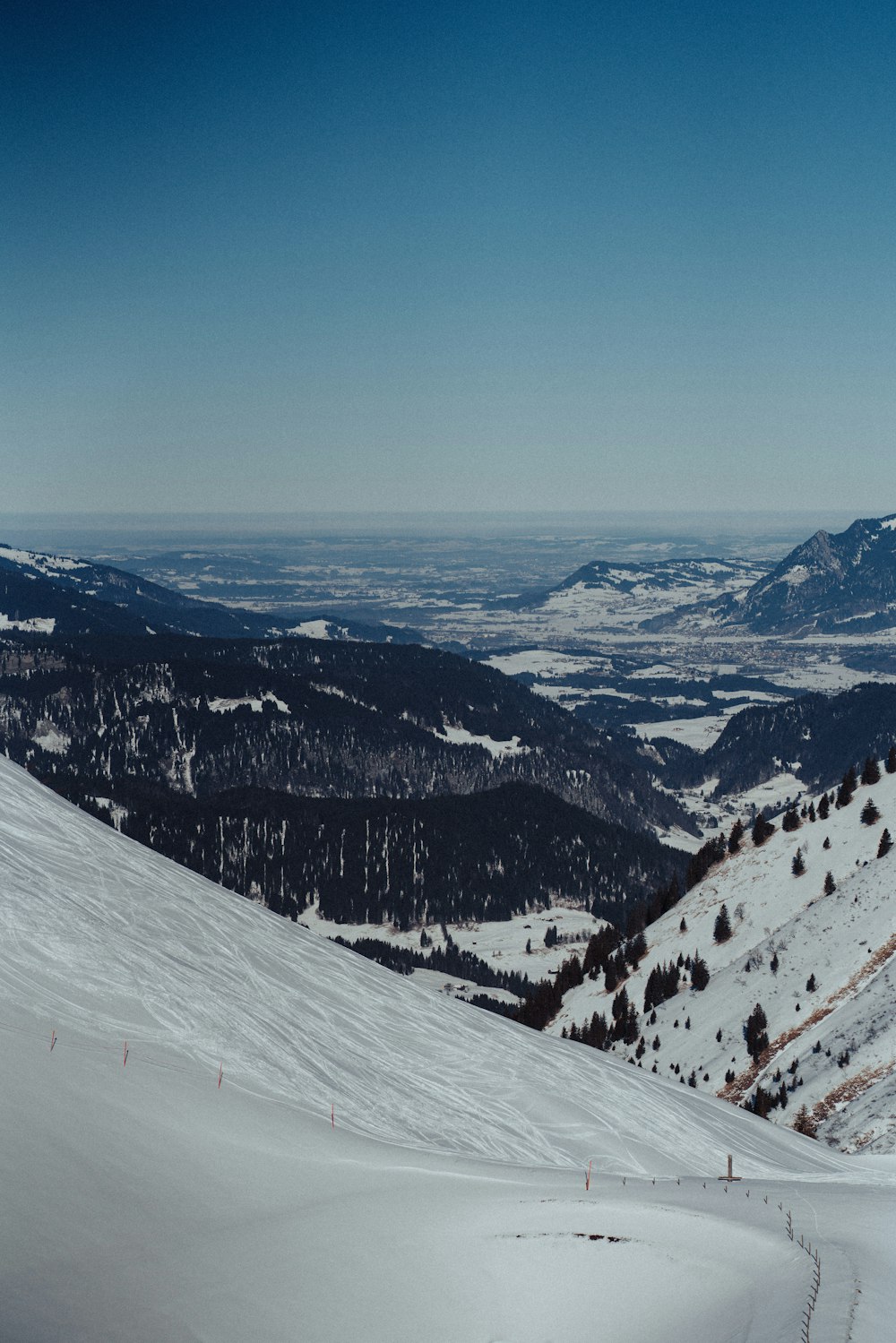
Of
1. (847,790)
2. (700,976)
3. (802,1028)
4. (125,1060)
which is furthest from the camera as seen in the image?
(847,790)

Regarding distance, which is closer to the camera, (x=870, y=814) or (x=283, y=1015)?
(x=283, y=1015)

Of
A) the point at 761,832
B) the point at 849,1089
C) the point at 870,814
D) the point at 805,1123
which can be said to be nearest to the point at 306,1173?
the point at 805,1123

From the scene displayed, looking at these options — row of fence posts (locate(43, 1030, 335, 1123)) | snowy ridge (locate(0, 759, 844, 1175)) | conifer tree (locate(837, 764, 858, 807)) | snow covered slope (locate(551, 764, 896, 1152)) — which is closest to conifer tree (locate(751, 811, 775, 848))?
snow covered slope (locate(551, 764, 896, 1152))

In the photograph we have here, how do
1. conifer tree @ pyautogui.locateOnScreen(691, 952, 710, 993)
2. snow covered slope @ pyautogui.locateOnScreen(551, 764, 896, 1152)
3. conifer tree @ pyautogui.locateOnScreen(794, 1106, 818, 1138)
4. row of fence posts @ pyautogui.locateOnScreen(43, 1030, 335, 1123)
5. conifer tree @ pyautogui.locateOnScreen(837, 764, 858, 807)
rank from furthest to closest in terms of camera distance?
conifer tree @ pyautogui.locateOnScreen(837, 764, 858, 807) < conifer tree @ pyautogui.locateOnScreen(691, 952, 710, 993) < snow covered slope @ pyautogui.locateOnScreen(551, 764, 896, 1152) < conifer tree @ pyautogui.locateOnScreen(794, 1106, 818, 1138) < row of fence posts @ pyautogui.locateOnScreen(43, 1030, 335, 1123)

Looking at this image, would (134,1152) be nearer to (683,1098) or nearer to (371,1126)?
(371,1126)

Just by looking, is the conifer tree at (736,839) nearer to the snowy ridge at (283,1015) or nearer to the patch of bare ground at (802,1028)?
the patch of bare ground at (802,1028)

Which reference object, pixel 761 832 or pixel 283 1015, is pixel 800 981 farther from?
pixel 283 1015

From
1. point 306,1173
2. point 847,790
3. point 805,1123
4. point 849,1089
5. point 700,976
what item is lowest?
point 700,976

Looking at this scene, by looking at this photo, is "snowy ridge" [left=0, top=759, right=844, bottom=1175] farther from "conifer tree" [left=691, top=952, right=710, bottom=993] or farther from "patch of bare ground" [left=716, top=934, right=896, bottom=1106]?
"conifer tree" [left=691, top=952, right=710, bottom=993]
